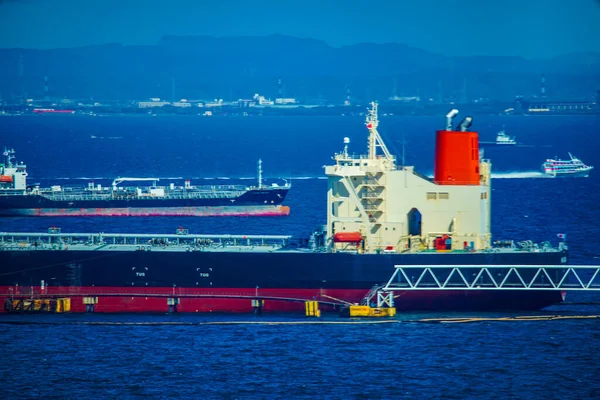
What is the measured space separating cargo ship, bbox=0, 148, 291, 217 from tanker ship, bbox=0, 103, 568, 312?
43.6 metres

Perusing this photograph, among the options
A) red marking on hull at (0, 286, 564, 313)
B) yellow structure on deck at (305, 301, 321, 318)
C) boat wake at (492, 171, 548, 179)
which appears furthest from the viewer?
boat wake at (492, 171, 548, 179)

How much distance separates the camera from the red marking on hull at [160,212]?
9981 centimetres

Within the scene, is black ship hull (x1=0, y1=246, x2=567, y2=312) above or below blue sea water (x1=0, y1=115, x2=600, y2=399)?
above

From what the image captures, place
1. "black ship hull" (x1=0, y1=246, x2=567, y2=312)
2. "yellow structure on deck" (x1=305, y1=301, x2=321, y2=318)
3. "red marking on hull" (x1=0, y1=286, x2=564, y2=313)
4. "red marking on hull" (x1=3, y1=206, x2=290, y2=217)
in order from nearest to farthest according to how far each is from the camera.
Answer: "yellow structure on deck" (x1=305, y1=301, x2=321, y2=318) → "black ship hull" (x1=0, y1=246, x2=567, y2=312) → "red marking on hull" (x1=0, y1=286, x2=564, y2=313) → "red marking on hull" (x1=3, y1=206, x2=290, y2=217)

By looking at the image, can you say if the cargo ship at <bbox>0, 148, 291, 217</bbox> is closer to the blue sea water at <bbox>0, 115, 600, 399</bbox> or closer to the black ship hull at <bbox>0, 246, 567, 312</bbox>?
the blue sea water at <bbox>0, 115, 600, 399</bbox>

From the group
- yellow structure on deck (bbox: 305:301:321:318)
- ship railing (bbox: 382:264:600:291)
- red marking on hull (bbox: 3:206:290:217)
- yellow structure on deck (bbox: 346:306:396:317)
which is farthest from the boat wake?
yellow structure on deck (bbox: 305:301:321:318)

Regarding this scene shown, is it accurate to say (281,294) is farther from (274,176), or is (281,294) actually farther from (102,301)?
(274,176)

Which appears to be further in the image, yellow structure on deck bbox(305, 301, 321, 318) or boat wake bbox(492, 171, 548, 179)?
boat wake bbox(492, 171, 548, 179)

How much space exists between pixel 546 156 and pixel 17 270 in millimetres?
115611

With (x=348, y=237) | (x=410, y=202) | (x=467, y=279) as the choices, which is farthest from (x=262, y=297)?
(x=467, y=279)

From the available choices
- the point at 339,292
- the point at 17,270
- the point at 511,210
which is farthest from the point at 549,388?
Result: the point at 511,210

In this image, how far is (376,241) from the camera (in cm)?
5488

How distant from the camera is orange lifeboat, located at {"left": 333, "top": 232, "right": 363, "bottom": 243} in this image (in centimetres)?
5403

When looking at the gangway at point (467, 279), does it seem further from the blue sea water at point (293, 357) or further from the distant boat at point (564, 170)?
the distant boat at point (564, 170)
